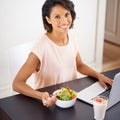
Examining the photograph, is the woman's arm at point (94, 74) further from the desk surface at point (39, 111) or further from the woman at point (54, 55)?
the desk surface at point (39, 111)

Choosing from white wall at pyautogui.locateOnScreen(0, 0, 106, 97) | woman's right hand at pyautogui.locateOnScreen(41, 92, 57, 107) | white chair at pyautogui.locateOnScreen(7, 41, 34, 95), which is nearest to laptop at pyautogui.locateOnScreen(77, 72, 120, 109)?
woman's right hand at pyautogui.locateOnScreen(41, 92, 57, 107)

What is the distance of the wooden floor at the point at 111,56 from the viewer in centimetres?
398

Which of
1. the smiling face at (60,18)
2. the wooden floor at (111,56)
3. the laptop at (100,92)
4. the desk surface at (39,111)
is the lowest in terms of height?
the wooden floor at (111,56)

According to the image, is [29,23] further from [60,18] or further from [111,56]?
[111,56]

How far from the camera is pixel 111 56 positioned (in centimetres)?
433

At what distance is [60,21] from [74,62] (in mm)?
345

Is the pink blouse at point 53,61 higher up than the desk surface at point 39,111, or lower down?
higher up

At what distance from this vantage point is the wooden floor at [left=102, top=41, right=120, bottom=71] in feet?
13.1

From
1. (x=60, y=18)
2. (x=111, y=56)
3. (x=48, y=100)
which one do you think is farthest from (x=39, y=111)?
(x=111, y=56)

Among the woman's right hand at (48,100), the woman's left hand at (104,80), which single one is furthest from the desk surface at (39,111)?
the woman's left hand at (104,80)

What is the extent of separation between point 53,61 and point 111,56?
2.63m

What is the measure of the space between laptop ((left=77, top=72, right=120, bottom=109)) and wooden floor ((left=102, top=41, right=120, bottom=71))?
7.47 ft

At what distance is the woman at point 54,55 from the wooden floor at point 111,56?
2063 millimetres

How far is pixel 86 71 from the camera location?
190 cm
